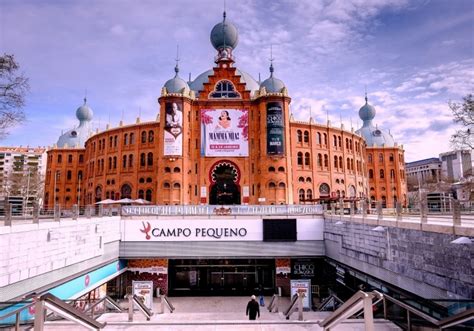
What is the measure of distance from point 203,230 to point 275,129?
17813mm

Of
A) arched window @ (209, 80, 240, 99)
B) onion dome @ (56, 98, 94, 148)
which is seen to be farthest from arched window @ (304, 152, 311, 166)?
onion dome @ (56, 98, 94, 148)

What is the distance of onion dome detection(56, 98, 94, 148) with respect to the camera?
6203cm

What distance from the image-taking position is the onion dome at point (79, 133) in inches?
2442

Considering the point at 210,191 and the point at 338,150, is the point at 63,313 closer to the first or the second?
the point at 210,191

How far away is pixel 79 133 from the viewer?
210 ft

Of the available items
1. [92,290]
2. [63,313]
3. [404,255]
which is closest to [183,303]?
[92,290]

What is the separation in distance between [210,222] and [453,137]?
17.8m

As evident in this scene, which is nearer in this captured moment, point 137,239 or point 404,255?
point 404,255

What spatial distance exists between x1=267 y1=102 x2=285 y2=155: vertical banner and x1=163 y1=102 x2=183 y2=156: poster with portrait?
32.6 ft

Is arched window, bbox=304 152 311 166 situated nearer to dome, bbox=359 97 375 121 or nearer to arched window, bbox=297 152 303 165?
arched window, bbox=297 152 303 165

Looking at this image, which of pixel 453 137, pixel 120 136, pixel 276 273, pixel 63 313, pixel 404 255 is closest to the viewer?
pixel 63 313

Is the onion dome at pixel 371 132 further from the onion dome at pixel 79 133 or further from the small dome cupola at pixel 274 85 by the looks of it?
the onion dome at pixel 79 133

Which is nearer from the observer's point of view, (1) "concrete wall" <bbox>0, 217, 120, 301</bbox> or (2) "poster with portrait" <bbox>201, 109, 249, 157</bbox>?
(1) "concrete wall" <bbox>0, 217, 120, 301</bbox>

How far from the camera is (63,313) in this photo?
6.65 m
